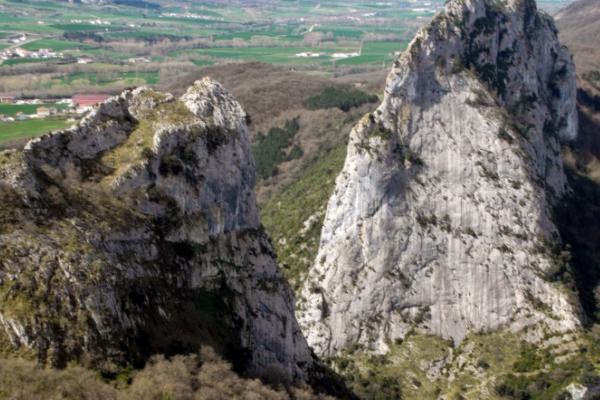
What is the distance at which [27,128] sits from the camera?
398ft

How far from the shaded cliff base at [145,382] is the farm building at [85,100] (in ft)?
367

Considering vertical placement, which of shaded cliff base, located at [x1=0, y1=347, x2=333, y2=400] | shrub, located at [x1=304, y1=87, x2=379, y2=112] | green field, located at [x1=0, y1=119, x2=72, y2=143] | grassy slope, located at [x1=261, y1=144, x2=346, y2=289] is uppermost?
shaded cliff base, located at [x1=0, y1=347, x2=333, y2=400]

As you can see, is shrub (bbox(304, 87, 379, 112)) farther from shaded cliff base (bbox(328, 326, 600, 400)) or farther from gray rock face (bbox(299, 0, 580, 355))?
shaded cliff base (bbox(328, 326, 600, 400))

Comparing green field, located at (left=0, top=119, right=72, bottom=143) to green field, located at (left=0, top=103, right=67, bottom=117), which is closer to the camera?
green field, located at (left=0, top=119, right=72, bottom=143)

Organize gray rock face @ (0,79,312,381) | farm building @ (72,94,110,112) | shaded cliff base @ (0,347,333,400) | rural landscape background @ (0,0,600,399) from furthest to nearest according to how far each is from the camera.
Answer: farm building @ (72,94,110,112) → rural landscape background @ (0,0,600,399) → gray rock face @ (0,79,312,381) → shaded cliff base @ (0,347,333,400)

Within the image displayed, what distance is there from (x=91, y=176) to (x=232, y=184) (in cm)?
1119

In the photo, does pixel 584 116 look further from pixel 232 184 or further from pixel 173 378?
pixel 173 378

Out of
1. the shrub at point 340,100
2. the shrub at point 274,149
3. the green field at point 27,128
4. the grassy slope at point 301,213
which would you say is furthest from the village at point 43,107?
the shrub at point 340,100

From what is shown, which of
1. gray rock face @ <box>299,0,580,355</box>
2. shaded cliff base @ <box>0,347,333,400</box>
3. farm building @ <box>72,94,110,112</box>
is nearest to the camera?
shaded cliff base @ <box>0,347,333,400</box>

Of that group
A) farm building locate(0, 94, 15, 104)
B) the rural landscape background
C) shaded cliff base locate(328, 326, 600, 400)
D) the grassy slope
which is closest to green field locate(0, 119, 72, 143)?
the rural landscape background

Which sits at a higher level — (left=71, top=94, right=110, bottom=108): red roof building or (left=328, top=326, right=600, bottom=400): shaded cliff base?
(left=71, top=94, right=110, bottom=108): red roof building

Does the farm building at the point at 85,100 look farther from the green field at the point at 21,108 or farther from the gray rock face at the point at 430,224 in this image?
the gray rock face at the point at 430,224

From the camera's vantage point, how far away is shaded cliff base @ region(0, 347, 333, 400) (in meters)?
29.9

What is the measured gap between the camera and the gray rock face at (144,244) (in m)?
35.7
